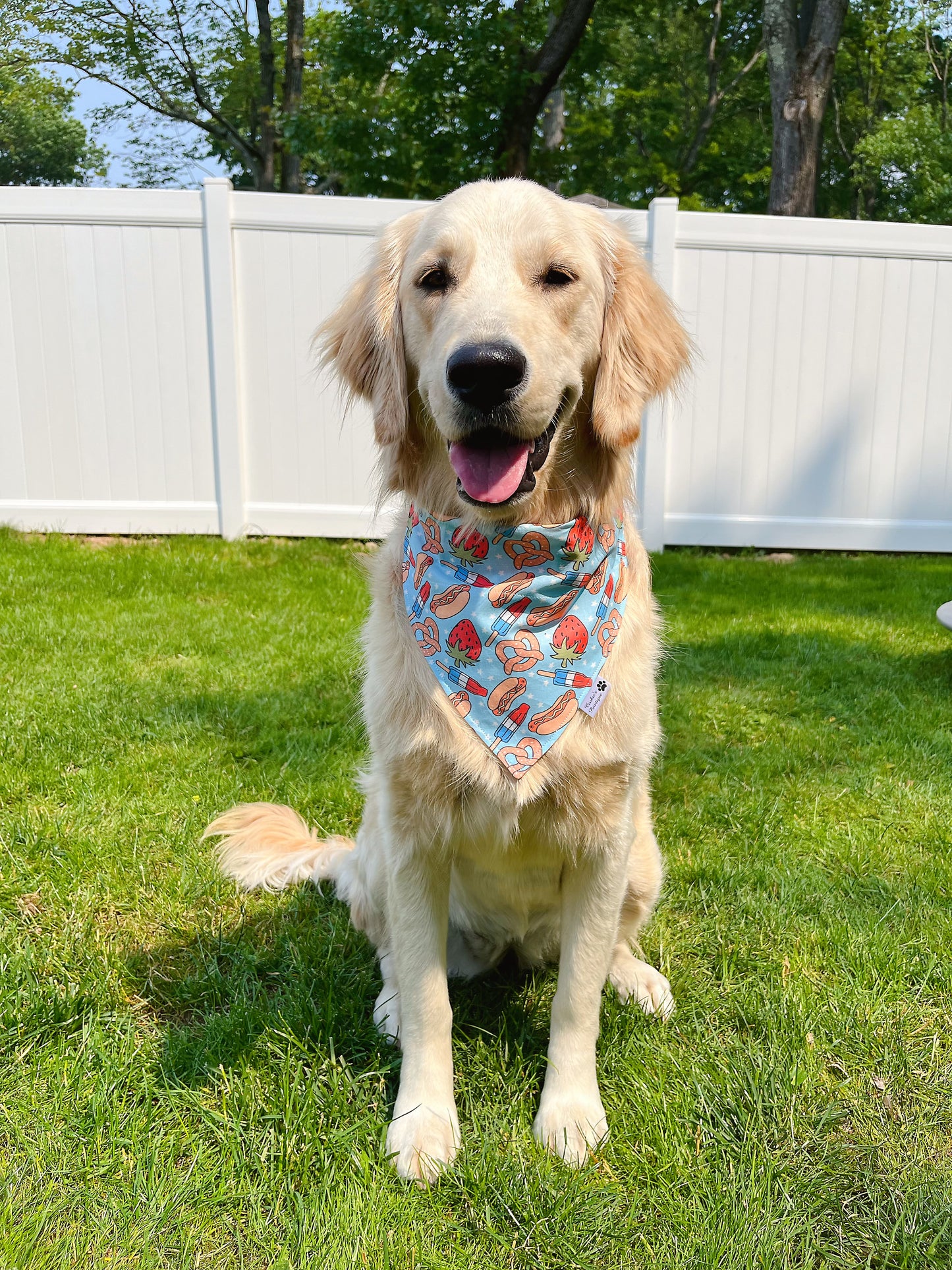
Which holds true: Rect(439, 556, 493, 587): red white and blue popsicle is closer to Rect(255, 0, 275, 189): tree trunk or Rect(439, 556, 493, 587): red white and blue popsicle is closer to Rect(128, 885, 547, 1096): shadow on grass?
Rect(128, 885, 547, 1096): shadow on grass

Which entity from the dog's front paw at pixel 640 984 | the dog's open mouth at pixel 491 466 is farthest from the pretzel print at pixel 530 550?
the dog's front paw at pixel 640 984

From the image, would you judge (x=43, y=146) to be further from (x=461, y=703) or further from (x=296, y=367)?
(x=461, y=703)

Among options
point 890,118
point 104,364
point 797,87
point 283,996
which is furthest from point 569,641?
point 890,118

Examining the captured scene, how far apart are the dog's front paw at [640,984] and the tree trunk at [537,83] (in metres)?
9.55

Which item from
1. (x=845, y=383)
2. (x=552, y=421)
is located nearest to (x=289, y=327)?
(x=845, y=383)

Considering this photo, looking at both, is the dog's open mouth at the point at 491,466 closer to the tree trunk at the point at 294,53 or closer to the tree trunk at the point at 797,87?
the tree trunk at the point at 797,87

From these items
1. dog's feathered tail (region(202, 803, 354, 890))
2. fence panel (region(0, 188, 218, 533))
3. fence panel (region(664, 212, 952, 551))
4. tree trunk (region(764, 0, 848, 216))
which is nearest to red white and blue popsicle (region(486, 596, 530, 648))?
dog's feathered tail (region(202, 803, 354, 890))

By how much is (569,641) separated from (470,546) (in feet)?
0.91

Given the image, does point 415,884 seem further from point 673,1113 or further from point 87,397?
point 87,397

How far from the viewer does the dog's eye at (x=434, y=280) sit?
1790 millimetres

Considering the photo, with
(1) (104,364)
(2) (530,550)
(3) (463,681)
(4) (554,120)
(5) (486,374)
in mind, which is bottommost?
(3) (463,681)

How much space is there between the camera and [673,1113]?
5.73 feet

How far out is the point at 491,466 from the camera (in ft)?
5.61

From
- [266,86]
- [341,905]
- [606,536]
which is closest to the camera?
[606,536]
